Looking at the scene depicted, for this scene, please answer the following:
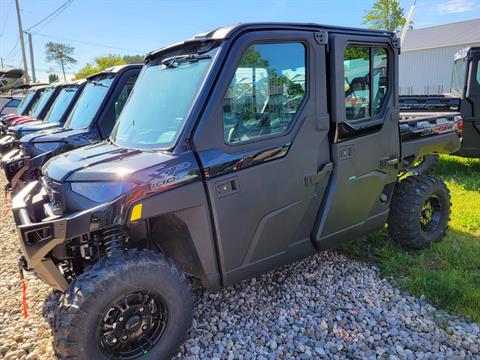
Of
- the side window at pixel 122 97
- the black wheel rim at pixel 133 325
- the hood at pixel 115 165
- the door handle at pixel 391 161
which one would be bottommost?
the black wheel rim at pixel 133 325

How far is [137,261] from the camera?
2.64 metres

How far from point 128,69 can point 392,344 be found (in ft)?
17.0

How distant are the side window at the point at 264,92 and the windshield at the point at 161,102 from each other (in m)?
0.27

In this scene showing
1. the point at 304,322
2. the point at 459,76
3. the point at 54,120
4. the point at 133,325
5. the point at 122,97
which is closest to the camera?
the point at 133,325

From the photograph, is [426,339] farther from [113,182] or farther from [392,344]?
[113,182]

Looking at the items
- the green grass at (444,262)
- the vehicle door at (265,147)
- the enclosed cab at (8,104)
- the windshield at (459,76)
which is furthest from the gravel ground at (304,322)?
the enclosed cab at (8,104)

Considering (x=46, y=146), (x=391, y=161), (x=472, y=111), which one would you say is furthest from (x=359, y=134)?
(x=472, y=111)

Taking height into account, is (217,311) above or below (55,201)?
below

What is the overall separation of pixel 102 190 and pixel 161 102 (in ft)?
2.87

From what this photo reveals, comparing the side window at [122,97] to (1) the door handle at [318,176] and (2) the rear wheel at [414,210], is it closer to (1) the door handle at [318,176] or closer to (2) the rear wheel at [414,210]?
(1) the door handle at [318,176]

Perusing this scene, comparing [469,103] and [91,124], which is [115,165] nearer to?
[91,124]

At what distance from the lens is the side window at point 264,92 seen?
9.61 feet

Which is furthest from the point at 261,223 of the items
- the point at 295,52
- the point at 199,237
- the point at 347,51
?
the point at 347,51

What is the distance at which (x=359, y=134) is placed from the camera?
360cm
